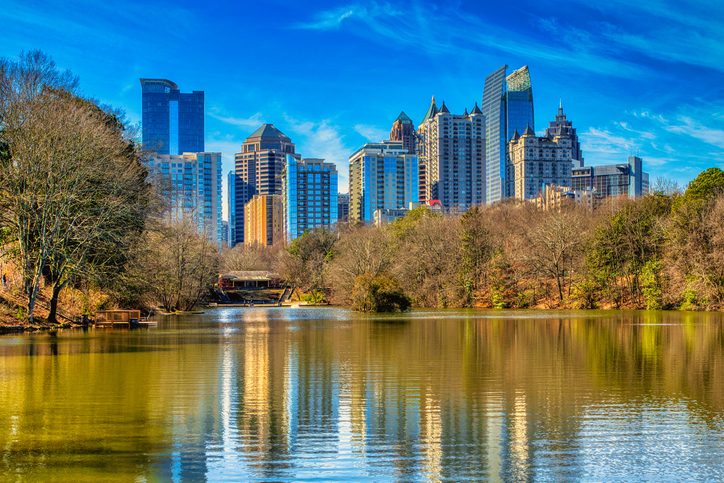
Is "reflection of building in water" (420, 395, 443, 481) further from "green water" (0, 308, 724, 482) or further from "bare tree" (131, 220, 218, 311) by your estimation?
"bare tree" (131, 220, 218, 311)

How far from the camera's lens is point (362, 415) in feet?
40.3

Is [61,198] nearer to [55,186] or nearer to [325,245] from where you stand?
[55,186]

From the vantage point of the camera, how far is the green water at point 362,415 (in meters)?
8.95

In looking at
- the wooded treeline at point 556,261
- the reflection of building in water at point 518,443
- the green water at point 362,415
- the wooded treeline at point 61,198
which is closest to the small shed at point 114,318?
the wooded treeline at point 61,198

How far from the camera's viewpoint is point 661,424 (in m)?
11.5

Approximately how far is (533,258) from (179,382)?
208ft

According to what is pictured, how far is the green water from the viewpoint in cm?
895

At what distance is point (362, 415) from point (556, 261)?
66.1 m

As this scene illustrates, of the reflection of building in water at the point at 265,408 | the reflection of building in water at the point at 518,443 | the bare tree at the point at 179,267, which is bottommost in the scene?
the reflection of building in water at the point at 265,408

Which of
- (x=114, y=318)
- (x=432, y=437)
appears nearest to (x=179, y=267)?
(x=114, y=318)

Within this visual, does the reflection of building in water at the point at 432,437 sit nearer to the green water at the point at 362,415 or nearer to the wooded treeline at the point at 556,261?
the green water at the point at 362,415

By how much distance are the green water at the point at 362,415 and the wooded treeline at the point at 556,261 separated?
40209 mm

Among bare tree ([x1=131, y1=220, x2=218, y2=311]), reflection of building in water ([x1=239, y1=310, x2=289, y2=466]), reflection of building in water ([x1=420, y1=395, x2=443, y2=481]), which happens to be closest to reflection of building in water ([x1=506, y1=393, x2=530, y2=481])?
reflection of building in water ([x1=420, y1=395, x2=443, y2=481])

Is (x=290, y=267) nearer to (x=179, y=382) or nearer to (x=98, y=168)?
→ (x=98, y=168)
